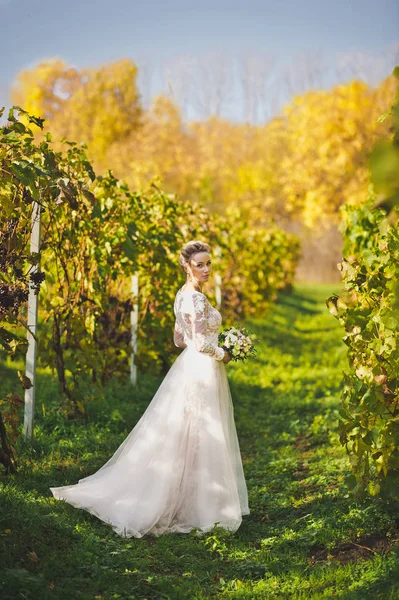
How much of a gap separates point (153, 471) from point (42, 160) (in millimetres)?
2650

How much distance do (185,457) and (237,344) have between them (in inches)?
32.4

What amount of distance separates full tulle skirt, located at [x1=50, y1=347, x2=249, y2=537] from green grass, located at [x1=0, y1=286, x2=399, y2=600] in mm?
129

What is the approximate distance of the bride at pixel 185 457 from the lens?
493 centimetres

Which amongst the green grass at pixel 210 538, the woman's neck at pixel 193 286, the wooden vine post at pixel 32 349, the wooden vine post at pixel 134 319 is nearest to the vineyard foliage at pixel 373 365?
the green grass at pixel 210 538

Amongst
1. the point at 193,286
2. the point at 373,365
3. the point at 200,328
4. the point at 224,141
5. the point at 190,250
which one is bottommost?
the point at 373,365

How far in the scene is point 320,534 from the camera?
4605mm

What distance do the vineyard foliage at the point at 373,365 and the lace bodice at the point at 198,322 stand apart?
0.89m

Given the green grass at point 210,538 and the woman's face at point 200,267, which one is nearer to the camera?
the green grass at point 210,538

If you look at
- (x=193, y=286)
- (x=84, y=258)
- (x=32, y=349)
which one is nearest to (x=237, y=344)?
(x=193, y=286)

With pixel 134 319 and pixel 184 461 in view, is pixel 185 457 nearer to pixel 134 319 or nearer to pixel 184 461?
pixel 184 461

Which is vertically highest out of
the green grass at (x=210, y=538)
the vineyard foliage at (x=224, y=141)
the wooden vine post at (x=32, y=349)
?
the vineyard foliage at (x=224, y=141)

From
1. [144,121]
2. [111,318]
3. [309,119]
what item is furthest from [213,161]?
[111,318]

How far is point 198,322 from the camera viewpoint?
16.9 ft

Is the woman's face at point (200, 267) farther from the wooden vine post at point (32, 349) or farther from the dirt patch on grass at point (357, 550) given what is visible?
the dirt patch on grass at point (357, 550)
